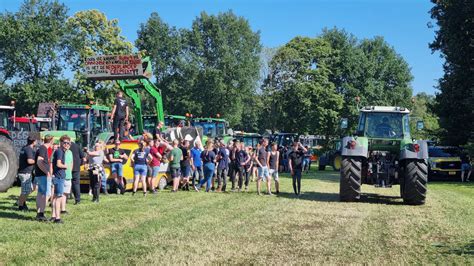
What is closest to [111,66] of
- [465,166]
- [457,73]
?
[465,166]

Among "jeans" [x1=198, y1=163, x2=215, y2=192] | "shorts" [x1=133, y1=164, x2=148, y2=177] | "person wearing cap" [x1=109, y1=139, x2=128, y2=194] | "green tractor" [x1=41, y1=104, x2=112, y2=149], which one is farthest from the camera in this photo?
"green tractor" [x1=41, y1=104, x2=112, y2=149]

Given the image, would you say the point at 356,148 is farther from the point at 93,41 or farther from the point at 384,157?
the point at 93,41

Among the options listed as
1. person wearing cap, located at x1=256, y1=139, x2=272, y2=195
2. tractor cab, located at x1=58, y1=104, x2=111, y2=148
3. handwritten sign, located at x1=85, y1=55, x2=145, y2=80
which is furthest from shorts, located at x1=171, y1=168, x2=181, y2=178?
tractor cab, located at x1=58, y1=104, x2=111, y2=148

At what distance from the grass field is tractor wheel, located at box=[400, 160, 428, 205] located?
415 mm

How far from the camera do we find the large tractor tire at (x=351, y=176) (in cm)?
1479

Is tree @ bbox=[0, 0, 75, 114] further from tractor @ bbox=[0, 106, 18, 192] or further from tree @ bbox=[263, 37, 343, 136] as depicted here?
tractor @ bbox=[0, 106, 18, 192]

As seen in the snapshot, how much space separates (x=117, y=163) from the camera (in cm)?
1584

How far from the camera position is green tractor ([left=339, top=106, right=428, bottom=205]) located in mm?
14656

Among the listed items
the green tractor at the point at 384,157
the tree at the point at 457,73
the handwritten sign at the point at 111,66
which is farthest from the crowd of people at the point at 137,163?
the tree at the point at 457,73

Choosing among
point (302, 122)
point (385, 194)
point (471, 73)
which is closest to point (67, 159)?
point (385, 194)

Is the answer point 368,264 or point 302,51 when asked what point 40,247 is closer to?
point 368,264

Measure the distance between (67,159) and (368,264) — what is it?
642cm

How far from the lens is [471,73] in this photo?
28.3m

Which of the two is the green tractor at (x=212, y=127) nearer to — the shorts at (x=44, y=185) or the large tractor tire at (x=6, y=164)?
the large tractor tire at (x=6, y=164)
